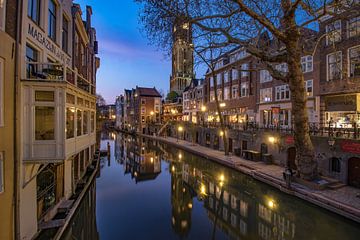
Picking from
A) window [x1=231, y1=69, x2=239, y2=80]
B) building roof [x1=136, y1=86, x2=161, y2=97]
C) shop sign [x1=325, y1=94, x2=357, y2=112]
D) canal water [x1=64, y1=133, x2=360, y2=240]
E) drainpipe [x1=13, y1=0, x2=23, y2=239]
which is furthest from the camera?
building roof [x1=136, y1=86, x2=161, y2=97]

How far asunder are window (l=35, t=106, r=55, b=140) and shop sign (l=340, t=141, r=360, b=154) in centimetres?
1562

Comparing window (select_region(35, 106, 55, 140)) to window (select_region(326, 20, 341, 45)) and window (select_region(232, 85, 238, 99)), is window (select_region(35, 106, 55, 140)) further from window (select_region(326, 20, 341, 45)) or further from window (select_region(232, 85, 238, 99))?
window (select_region(232, 85, 238, 99))

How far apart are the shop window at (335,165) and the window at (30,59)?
17373 mm

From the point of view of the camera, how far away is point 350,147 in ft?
41.3

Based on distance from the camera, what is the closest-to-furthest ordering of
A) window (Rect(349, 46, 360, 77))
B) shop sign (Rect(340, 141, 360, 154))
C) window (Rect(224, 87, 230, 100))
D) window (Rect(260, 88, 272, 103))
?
shop sign (Rect(340, 141, 360, 154)) → window (Rect(349, 46, 360, 77)) → window (Rect(260, 88, 272, 103)) → window (Rect(224, 87, 230, 100))

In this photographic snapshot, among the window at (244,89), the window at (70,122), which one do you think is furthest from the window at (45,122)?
the window at (244,89)

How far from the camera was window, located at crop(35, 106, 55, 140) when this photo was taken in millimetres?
6723

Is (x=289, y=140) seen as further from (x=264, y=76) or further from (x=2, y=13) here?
(x=2, y=13)

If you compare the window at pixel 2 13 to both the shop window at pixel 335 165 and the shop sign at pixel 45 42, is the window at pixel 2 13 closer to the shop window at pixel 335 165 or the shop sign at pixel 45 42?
the shop sign at pixel 45 42

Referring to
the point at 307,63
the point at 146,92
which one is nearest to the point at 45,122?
the point at 307,63

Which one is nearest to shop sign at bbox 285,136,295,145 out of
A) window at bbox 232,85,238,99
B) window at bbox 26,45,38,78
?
window at bbox 232,85,238,99

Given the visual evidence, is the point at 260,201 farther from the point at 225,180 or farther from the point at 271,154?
the point at 271,154

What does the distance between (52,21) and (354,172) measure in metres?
18.3

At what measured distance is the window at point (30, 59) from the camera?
7125 mm
